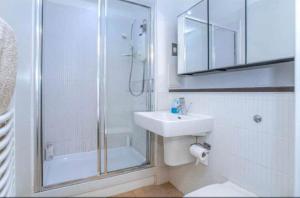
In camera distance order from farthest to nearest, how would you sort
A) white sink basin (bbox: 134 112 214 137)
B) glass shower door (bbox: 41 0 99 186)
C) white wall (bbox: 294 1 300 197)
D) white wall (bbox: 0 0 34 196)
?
glass shower door (bbox: 41 0 99 186) → white wall (bbox: 0 0 34 196) → white sink basin (bbox: 134 112 214 137) → white wall (bbox: 294 1 300 197)

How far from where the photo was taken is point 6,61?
0.73 meters

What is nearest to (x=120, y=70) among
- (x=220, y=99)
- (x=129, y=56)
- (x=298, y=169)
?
(x=129, y=56)

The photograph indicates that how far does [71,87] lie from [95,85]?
337 millimetres

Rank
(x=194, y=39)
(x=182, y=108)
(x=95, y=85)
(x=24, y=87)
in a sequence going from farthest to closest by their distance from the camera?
(x=95, y=85) < (x=194, y=39) < (x=182, y=108) < (x=24, y=87)

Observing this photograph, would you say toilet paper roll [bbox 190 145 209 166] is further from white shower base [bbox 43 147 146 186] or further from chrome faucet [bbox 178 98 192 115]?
white shower base [bbox 43 147 146 186]

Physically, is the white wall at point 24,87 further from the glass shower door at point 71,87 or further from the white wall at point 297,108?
the white wall at point 297,108

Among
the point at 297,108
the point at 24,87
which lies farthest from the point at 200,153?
the point at 24,87

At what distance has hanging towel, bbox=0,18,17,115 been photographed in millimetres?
696

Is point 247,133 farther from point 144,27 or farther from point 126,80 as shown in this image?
point 144,27

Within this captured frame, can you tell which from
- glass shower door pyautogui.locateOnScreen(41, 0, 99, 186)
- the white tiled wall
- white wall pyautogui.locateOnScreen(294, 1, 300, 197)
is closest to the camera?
white wall pyautogui.locateOnScreen(294, 1, 300, 197)

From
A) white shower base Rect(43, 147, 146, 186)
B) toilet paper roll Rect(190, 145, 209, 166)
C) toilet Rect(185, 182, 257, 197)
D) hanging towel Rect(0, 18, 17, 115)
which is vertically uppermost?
hanging towel Rect(0, 18, 17, 115)

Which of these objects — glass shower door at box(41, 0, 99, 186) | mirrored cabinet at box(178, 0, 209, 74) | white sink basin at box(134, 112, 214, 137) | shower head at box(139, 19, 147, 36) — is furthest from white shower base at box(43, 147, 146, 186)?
shower head at box(139, 19, 147, 36)

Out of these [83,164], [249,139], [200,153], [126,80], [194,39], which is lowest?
[83,164]

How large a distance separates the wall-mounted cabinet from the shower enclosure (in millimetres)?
413
